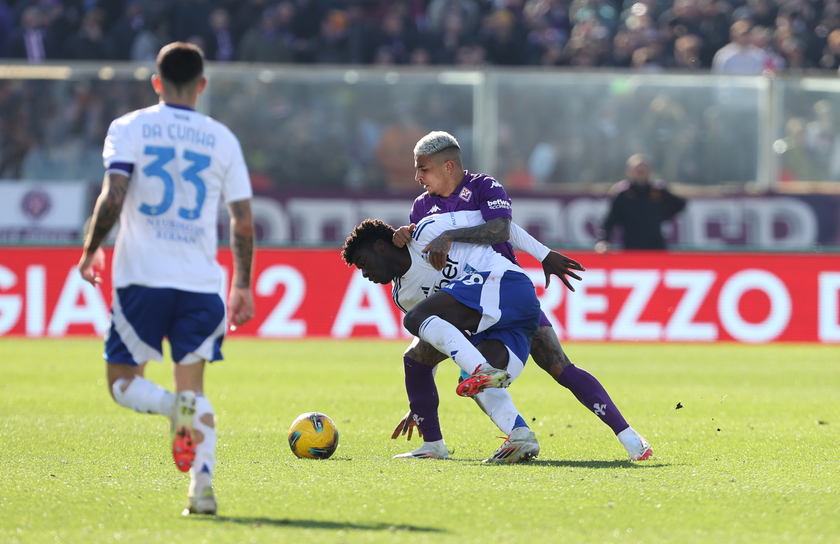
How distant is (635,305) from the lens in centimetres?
1466

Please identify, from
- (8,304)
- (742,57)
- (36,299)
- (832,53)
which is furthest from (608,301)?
(8,304)

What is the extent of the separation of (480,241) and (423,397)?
3.23ft

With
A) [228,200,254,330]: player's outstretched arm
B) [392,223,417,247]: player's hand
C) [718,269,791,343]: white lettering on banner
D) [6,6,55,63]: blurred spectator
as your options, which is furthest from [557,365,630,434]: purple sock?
[6,6,55,63]: blurred spectator

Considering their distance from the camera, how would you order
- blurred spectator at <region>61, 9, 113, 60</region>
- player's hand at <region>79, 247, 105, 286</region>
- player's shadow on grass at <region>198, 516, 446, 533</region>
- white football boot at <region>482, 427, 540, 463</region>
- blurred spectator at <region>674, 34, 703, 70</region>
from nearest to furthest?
player's shadow on grass at <region>198, 516, 446, 533</region> < player's hand at <region>79, 247, 105, 286</region> < white football boot at <region>482, 427, 540, 463</region> < blurred spectator at <region>61, 9, 113, 60</region> < blurred spectator at <region>674, 34, 703, 70</region>

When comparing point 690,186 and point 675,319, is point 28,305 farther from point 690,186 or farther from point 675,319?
point 690,186

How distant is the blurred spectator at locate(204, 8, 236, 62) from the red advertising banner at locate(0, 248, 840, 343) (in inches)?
198

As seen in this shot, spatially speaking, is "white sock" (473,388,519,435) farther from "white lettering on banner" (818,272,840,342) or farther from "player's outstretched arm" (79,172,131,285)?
"white lettering on banner" (818,272,840,342)

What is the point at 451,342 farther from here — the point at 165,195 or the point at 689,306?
the point at 689,306

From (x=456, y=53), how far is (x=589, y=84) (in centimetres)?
263

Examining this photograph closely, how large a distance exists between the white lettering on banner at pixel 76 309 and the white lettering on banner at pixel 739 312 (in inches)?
315

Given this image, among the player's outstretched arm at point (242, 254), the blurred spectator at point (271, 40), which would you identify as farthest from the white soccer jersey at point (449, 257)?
the blurred spectator at point (271, 40)

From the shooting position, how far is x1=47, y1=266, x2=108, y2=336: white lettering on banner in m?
14.6

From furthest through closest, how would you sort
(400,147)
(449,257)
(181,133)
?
1. (400,147)
2. (449,257)
3. (181,133)

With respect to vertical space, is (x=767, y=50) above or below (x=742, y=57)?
above
